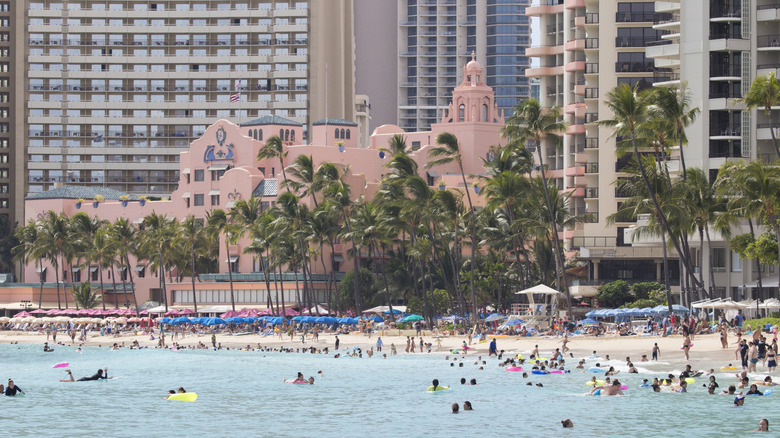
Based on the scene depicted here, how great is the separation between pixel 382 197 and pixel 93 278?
5094cm

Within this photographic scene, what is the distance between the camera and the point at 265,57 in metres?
160

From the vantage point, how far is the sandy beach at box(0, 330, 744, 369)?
65.1 m

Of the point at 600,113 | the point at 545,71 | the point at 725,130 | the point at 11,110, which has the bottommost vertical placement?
the point at 725,130

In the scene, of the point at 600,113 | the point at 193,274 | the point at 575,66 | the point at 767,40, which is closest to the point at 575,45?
the point at 575,66

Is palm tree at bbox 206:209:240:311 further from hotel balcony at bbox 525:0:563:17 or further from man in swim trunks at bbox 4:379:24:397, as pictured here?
man in swim trunks at bbox 4:379:24:397

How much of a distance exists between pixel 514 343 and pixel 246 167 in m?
55.9

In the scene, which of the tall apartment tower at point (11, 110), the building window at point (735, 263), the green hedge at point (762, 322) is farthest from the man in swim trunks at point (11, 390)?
the tall apartment tower at point (11, 110)

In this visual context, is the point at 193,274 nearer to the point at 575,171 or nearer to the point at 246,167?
the point at 246,167

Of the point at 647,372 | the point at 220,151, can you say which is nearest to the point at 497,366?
the point at 647,372

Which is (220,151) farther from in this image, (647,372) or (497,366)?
(647,372)

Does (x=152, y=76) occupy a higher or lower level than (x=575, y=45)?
higher

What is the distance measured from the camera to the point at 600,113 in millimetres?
105750

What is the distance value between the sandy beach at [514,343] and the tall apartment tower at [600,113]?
62.1 ft

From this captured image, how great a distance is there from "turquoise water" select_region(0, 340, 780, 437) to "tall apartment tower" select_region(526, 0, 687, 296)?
1217 inches
